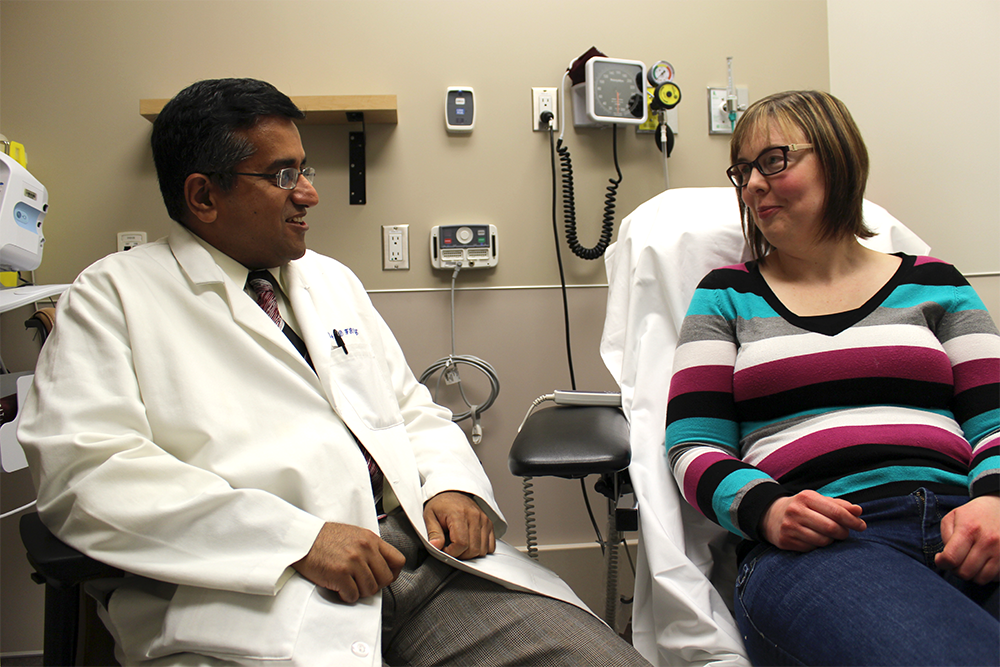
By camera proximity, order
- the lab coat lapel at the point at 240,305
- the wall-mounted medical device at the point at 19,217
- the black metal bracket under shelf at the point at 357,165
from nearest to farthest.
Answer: the lab coat lapel at the point at 240,305, the wall-mounted medical device at the point at 19,217, the black metal bracket under shelf at the point at 357,165

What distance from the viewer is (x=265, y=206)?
1052 millimetres

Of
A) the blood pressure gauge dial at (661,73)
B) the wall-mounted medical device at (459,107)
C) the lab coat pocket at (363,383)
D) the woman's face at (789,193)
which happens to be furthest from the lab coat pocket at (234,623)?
the blood pressure gauge dial at (661,73)

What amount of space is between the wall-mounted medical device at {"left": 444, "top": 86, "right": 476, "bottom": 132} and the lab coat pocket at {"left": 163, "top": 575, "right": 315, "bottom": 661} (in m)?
1.39

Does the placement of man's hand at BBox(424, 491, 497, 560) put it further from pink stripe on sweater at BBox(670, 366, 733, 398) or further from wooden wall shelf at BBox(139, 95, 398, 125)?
wooden wall shelf at BBox(139, 95, 398, 125)

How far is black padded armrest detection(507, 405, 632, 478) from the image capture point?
3.01ft

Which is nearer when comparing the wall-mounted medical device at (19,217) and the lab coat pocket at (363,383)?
the lab coat pocket at (363,383)

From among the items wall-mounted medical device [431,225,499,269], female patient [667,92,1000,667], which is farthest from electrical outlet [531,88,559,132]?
female patient [667,92,1000,667]

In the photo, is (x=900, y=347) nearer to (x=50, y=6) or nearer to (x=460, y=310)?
(x=460, y=310)

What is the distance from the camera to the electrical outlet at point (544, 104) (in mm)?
1809

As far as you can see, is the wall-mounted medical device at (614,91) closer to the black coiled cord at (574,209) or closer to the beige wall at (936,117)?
the black coiled cord at (574,209)

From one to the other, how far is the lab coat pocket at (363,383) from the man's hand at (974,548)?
2.73 feet

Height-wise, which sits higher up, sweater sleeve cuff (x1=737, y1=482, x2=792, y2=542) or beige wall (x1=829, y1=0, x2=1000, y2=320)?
beige wall (x1=829, y1=0, x2=1000, y2=320)

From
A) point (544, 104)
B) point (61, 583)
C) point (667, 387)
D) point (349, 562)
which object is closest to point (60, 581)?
point (61, 583)

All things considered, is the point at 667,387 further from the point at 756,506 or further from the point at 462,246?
the point at 462,246
